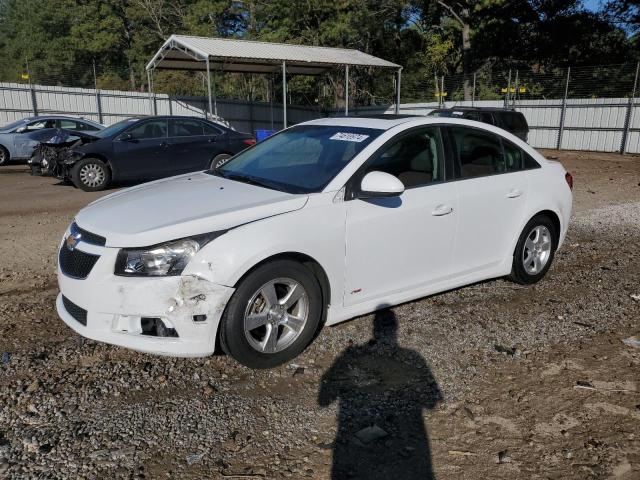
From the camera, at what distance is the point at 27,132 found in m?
15.8

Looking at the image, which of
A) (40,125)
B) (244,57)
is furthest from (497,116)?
(40,125)

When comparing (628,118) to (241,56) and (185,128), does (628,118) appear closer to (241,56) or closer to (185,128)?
(241,56)

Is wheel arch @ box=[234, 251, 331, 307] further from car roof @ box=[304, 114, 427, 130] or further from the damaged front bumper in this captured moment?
car roof @ box=[304, 114, 427, 130]

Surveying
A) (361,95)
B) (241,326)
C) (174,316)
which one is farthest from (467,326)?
(361,95)

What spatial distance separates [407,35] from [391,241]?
1445 inches

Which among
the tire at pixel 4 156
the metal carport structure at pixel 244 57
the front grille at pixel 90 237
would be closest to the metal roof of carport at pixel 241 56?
the metal carport structure at pixel 244 57

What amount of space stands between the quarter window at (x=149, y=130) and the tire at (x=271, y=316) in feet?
30.1

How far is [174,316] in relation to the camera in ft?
10.5

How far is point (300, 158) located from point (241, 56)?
52.1ft

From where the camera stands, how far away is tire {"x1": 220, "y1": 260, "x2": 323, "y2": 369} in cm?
333

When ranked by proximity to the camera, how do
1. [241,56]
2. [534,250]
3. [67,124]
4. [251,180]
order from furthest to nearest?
[241,56]
[67,124]
[534,250]
[251,180]

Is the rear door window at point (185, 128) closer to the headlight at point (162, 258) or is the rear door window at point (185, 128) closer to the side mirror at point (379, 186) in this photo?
the side mirror at point (379, 186)

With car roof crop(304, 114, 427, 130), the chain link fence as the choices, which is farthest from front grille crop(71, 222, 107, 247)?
the chain link fence

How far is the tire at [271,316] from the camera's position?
3334 millimetres
